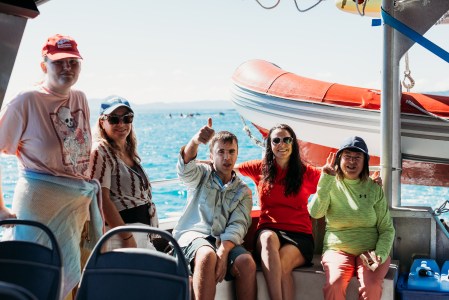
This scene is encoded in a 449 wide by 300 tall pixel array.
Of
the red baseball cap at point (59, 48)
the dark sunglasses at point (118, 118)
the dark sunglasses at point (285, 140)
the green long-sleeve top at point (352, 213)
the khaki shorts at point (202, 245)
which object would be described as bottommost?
the khaki shorts at point (202, 245)

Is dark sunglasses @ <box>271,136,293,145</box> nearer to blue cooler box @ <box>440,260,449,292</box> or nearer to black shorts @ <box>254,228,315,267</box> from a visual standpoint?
black shorts @ <box>254,228,315,267</box>

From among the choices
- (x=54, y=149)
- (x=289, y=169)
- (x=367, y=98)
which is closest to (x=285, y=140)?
(x=289, y=169)

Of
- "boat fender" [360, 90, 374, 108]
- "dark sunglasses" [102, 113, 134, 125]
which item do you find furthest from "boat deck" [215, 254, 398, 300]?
"boat fender" [360, 90, 374, 108]

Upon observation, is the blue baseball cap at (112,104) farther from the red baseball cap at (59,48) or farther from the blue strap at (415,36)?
the blue strap at (415,36)

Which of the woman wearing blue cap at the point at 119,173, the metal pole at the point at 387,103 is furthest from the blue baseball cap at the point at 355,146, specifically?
the woman wearing blue cap at the point at 119,173

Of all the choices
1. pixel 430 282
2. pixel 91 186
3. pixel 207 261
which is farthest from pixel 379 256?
pixel 91 186

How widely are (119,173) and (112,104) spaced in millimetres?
317

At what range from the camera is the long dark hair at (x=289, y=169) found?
353 centimetres

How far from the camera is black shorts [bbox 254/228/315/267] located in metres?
3.46

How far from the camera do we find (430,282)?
3334 mm

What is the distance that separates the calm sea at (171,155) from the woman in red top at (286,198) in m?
0.50

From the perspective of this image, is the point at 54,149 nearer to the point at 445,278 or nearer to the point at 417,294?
the point at 417,294

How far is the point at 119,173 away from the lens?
3145 mm

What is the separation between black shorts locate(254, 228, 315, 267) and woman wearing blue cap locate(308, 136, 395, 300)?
0.08 metres
